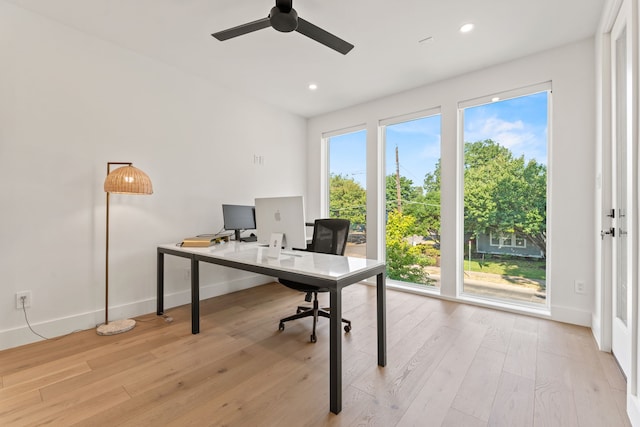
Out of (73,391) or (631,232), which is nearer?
(631,232)

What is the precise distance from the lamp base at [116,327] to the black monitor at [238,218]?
133cm

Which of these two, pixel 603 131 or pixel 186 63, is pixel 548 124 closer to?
pixel 603 131

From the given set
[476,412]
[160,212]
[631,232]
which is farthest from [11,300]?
[631,232]

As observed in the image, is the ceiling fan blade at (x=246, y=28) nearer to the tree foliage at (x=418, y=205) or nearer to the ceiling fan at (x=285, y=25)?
the ceiling fan at (x=285, y=25)

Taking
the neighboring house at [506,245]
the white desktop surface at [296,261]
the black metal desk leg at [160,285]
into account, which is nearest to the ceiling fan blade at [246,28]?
the white desktop surface at [296,261]

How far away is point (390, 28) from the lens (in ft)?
8.45

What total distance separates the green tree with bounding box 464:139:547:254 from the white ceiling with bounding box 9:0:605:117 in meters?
1.02

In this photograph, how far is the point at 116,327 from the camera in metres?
2.66

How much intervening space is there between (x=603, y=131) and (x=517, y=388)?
2.17 meters

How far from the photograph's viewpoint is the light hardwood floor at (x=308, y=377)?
5.14 ft

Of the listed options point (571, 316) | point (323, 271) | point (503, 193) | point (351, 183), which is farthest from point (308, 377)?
point (351, 183)

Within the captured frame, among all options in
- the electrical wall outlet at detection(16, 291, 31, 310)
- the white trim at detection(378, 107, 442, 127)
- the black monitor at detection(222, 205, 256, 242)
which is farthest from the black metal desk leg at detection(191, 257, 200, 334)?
the white trim at detection(378, 107, 442, 127)

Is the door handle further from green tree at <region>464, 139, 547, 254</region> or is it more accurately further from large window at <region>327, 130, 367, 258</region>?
large window at <region>327, 130, 367, 258</region>

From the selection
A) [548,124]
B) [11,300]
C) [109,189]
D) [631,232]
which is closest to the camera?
[631,232]
